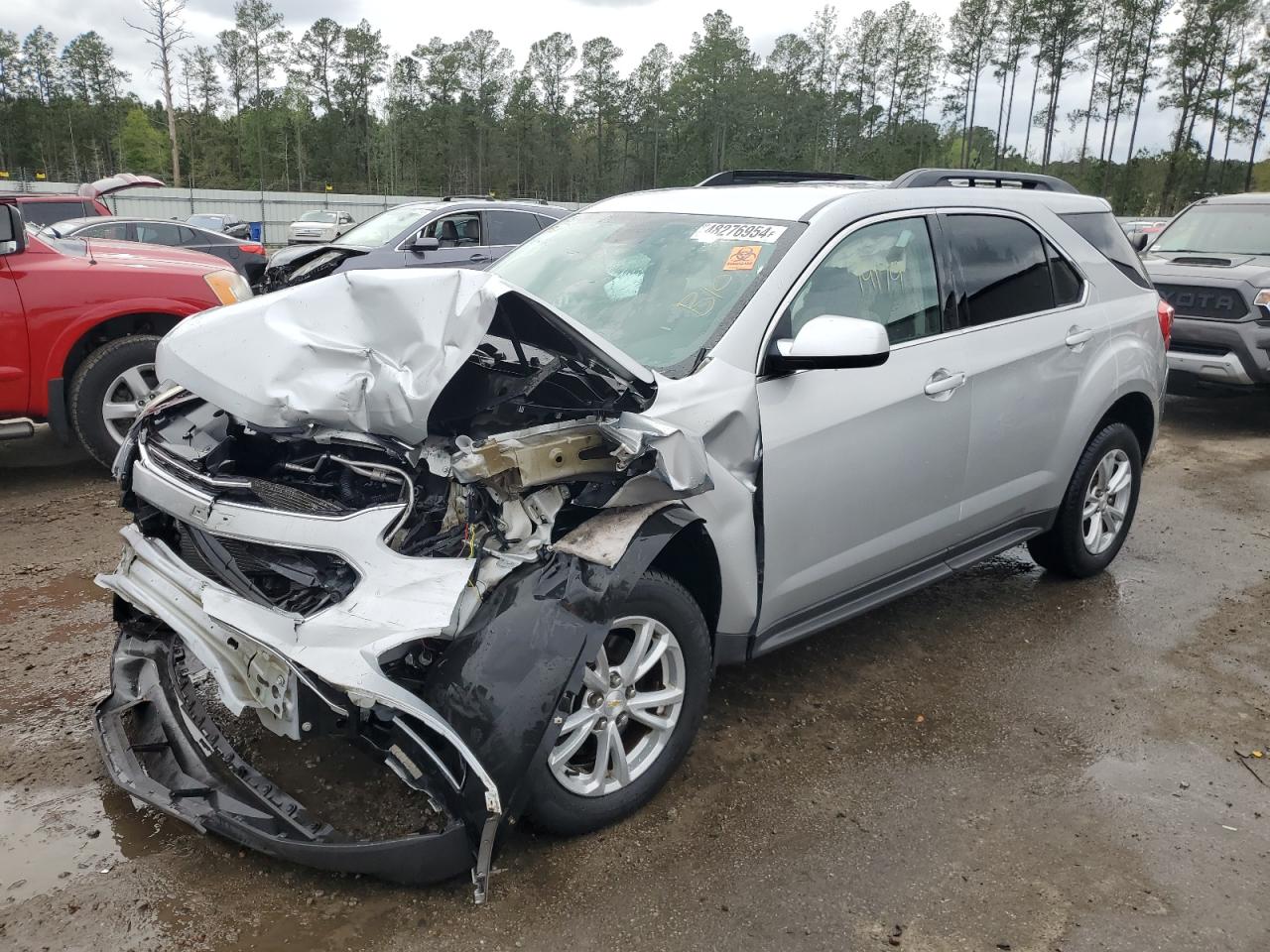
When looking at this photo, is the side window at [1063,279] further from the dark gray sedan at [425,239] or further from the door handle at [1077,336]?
the dark gray sedan at [425,239]

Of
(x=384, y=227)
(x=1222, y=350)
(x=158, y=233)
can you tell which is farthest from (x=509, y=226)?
(x=1222, y=350)

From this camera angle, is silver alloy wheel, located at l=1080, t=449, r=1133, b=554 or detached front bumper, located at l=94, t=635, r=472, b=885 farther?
silver alloy wheel, located at l=1080, t=449, r=1133, b=554

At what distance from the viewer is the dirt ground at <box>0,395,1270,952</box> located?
7.86 feet

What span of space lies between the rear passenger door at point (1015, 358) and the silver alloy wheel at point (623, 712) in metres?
1.60

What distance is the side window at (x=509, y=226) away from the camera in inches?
464

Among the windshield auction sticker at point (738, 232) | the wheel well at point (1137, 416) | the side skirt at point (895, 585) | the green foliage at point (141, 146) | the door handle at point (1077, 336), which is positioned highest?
the green foliage at point (141, 146)

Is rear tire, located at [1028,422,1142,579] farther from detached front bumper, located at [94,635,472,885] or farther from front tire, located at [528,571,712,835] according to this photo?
detached front bumper, located at [94,635,472,885]

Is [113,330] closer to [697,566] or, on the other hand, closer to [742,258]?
[742,258]

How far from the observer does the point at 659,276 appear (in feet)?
11.2

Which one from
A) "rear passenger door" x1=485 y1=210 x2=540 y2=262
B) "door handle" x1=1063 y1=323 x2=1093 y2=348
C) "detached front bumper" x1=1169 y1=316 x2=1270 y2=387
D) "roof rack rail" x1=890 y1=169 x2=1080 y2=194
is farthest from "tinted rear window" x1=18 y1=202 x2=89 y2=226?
"door handle" x1=1063 y1=323 x2=1093 y2=348

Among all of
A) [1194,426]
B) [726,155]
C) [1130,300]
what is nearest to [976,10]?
[726,155]

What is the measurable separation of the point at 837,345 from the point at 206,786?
84.2 inches

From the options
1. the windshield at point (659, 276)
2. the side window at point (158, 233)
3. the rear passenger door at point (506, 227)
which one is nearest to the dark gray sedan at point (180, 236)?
the side window at point (158, 233)

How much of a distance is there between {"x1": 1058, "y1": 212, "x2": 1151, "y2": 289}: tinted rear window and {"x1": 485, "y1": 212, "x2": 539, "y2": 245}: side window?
26.5ft
